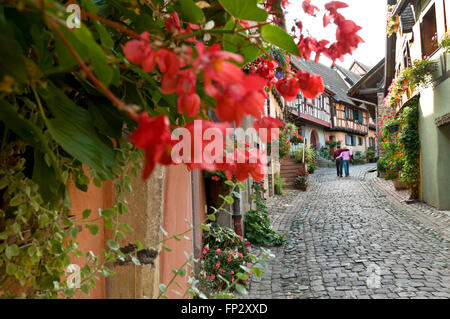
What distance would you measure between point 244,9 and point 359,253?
498 centimetres

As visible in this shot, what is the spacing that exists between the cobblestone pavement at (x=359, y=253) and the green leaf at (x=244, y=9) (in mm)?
3444

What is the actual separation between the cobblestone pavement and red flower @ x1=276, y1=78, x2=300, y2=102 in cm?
325

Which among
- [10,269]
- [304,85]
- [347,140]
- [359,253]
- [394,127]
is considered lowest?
[359,253]

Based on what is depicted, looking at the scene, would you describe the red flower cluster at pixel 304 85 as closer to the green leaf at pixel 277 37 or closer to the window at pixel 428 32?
the green leaf at pixel 277 37

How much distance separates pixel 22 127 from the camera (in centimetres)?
59

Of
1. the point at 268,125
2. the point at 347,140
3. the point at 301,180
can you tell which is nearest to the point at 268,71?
the point at 268,125

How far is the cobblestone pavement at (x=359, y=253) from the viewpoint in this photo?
3838 mm

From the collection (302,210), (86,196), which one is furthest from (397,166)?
(86,196)

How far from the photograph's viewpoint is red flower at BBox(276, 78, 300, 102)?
82cm

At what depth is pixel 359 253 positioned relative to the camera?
16.7 feet

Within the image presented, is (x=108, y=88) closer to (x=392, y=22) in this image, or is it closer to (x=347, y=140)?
(x=392, y=22)

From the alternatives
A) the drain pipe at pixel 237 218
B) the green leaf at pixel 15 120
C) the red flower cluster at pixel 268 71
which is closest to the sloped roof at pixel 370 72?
the drain pipe at pixel 237 218

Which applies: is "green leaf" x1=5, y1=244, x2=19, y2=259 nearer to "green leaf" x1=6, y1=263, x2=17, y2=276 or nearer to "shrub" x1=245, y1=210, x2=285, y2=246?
"green leaf" x1=6, y1=263, x2=17, y2=276
